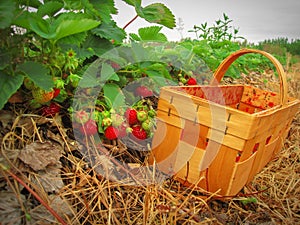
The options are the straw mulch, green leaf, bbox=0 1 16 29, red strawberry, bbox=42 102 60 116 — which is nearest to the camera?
green leaf, bbox=0 1 16 29

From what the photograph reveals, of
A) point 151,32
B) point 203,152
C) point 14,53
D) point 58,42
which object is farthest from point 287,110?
point 14,53

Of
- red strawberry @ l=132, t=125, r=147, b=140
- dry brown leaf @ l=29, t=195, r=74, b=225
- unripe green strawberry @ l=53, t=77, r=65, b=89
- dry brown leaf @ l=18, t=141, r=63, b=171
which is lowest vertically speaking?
dry brown leaf @ l=29, t=195, r=74, b=225

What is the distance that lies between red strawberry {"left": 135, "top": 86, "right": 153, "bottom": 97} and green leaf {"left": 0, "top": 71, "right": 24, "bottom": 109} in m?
0.58

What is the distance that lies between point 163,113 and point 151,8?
0.42 meters

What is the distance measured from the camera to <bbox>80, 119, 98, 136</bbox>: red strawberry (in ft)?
3.52

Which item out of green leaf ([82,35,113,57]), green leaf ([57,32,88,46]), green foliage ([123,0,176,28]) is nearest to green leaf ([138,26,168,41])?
green foliage ([123,0,176,28])

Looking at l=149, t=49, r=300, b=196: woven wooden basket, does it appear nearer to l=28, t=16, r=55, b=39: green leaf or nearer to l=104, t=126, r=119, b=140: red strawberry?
l=104, t=126, r=119, b=140: red strawberry

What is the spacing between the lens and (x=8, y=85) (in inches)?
33.1

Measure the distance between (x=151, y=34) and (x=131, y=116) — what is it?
427 mm

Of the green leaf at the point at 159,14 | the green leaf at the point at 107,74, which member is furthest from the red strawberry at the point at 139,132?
the green leaf at the point at 159,14

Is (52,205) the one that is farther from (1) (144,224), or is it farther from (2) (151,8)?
(2) (151,8)

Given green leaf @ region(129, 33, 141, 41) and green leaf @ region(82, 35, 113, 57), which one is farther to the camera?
green leaf @ region(129, 33, 141, 41)

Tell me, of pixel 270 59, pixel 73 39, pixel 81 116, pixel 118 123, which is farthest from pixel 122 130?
pixel 270 59

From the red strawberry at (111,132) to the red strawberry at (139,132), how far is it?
0.09m
